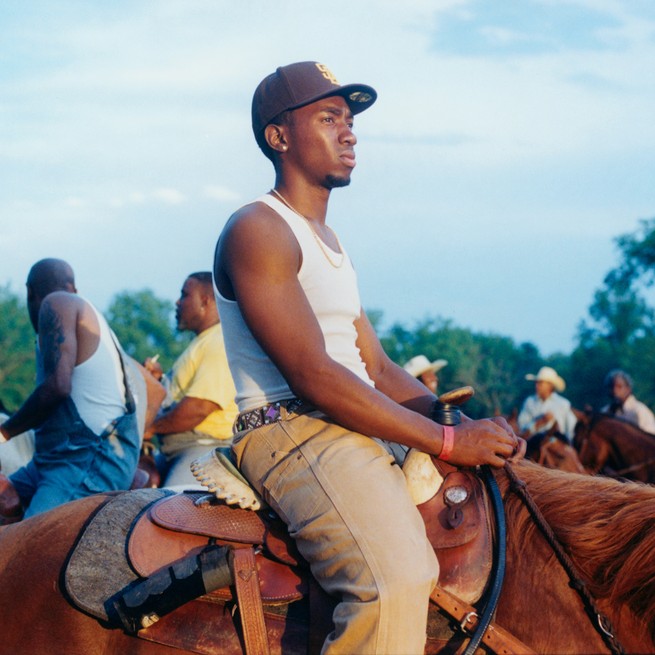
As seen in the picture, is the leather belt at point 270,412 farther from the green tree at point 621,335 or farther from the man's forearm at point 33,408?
the green tree at point 621,335

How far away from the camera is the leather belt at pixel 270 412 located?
322 cm

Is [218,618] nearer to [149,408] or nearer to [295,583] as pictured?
[295,583]

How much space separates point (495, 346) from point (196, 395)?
197ft

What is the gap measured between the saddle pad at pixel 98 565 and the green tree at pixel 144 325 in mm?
62466

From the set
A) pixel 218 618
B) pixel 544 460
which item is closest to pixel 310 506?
pixel 218 618

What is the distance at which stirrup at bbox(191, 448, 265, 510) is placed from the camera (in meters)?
3.15

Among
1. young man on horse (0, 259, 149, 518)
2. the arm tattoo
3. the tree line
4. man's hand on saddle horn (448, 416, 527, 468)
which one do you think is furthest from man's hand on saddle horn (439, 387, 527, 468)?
the tree line

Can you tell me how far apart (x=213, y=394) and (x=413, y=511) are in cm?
457

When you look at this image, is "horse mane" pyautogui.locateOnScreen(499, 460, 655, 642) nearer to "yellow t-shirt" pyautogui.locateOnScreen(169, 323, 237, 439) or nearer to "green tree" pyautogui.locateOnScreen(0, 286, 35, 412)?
"yellow t-shirt" pyautogui.locateOnScreen(169, 323, 237, 439)

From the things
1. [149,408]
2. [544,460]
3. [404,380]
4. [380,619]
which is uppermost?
[404,380]

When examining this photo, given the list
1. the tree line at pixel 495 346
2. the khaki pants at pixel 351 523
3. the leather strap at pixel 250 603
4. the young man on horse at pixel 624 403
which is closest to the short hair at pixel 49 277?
the khaki pants at pixel 351 523

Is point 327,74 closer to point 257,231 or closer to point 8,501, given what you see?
point 257,231

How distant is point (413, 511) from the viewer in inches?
118

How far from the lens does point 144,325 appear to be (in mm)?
69688
